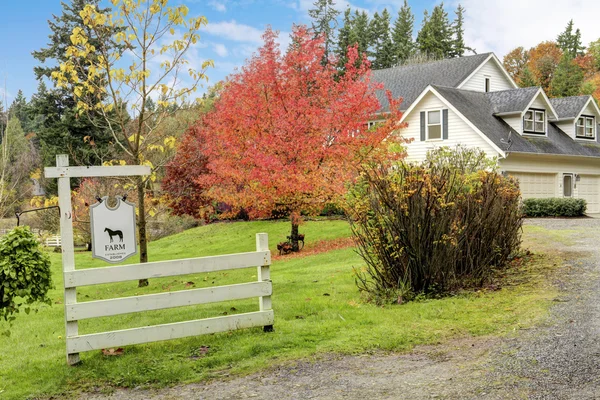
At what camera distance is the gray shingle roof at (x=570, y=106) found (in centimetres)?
3228

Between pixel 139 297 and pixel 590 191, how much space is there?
3127cm

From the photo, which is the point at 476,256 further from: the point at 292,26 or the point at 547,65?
the point at 547,65

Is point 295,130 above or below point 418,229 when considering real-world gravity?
above

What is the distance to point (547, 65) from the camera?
191 ft

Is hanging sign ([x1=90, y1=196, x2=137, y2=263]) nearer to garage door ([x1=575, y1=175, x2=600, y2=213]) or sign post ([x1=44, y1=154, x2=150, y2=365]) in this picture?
sign post ([x1=44, y1=154, x2=150, y2=365])

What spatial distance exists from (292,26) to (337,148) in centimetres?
485

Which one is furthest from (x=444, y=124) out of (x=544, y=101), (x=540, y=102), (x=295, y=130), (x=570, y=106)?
(x=295, y=130)

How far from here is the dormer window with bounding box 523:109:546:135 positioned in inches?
1175

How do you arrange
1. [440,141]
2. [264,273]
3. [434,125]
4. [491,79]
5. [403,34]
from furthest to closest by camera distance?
1. [403,34]
2. [491,79]
3. [434,125]
4. [440,141]
5. [264,273]

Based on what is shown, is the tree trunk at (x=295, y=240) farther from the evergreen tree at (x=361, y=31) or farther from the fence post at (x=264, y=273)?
the evergreen tree at (x=361, y=31)

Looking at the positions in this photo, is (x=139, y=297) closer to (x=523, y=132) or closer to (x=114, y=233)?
(x=114, y=233)

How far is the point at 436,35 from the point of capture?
2562 inches

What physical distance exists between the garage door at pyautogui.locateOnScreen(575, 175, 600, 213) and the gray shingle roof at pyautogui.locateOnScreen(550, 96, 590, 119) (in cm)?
349

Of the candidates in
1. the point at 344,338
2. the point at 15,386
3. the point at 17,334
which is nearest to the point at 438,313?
the point at 344,338
